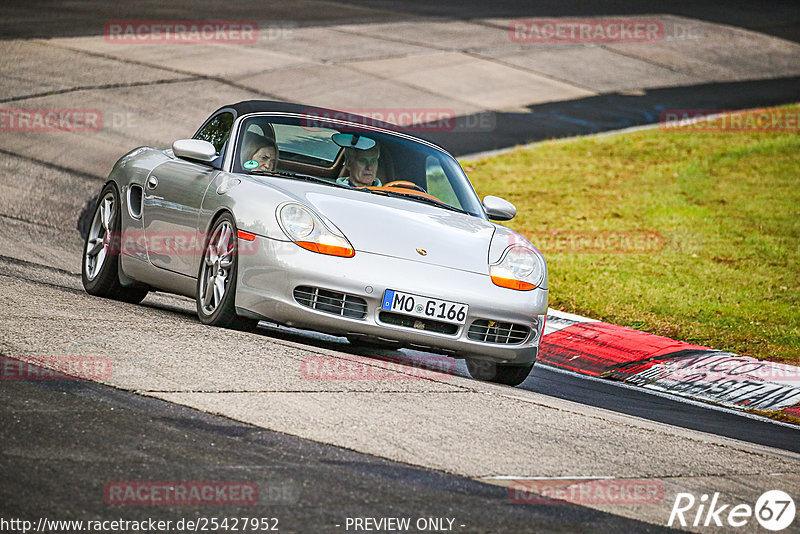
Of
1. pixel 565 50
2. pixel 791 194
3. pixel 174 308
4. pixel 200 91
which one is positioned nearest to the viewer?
pixel 174 308

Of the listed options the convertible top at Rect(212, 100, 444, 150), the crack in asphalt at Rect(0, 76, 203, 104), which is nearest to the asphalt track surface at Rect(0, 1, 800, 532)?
the convertible top at Rect(212, 100, 444, 150)

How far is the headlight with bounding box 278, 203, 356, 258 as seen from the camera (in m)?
6.86

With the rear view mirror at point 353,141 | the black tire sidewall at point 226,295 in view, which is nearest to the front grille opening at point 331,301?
the black tire sidewall at point 226,295

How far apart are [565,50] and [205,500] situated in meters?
23.6

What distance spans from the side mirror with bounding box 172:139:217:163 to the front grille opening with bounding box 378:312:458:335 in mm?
1771

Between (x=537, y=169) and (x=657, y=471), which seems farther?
(x=537, y=169)

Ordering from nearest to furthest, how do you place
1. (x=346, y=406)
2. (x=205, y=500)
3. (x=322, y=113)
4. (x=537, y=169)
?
(x=205, y=500), (x=346, y=406), (x=322, y=113), (x=537, y=169)

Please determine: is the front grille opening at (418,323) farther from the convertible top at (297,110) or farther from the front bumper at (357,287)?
the convertible top at (297,110)

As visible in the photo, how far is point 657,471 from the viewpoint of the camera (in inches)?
213

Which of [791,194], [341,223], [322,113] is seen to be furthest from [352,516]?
[791,194]

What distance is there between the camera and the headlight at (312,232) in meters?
6.86

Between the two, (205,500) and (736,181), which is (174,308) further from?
(736,181)

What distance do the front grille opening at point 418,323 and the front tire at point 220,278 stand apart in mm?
837

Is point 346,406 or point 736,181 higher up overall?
point 346,406
